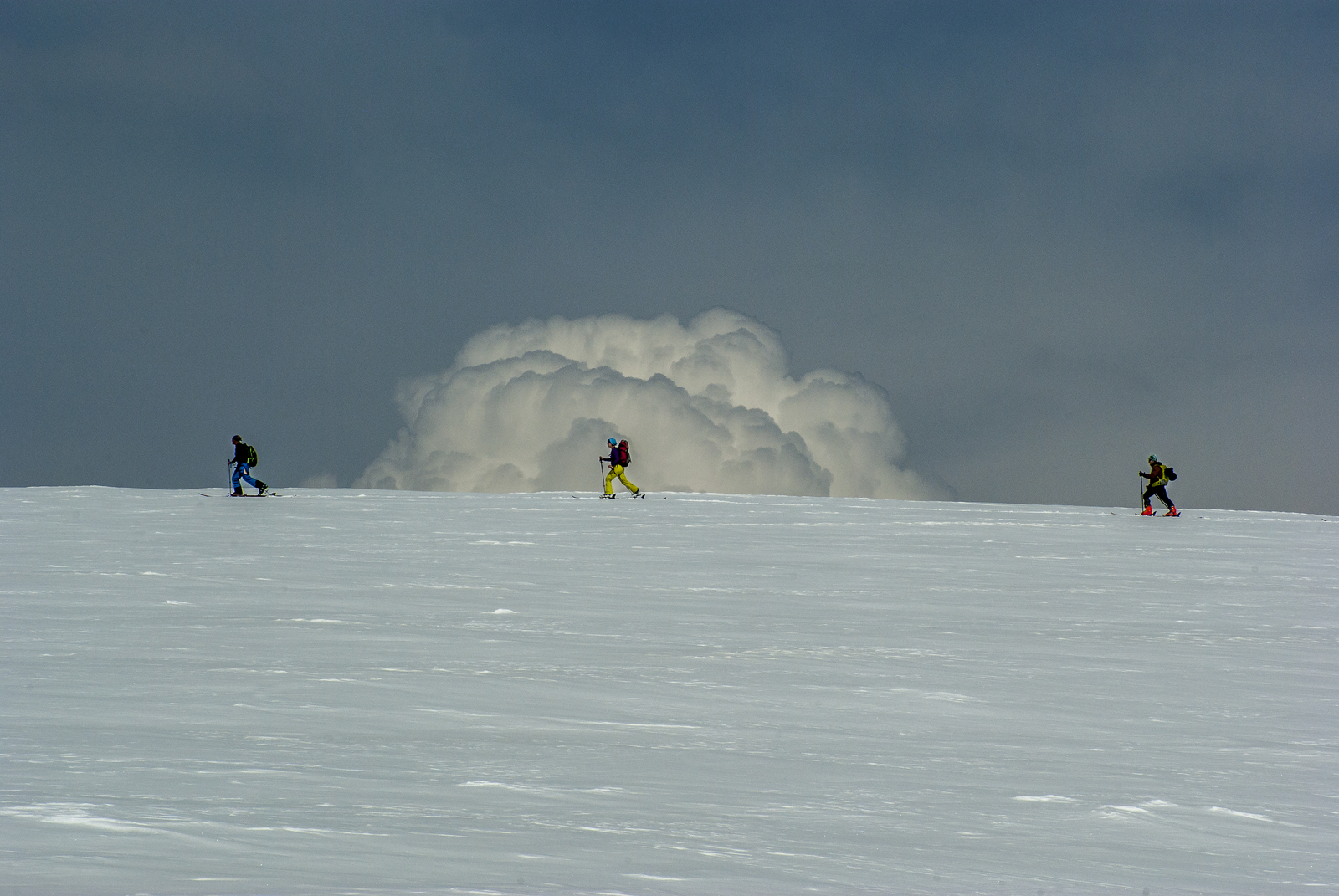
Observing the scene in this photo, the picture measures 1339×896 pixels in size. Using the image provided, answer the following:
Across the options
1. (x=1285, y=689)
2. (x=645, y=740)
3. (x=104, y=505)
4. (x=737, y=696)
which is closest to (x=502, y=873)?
(x=645, y=740)

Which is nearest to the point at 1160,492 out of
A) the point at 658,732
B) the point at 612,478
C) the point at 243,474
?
the point at 612,478

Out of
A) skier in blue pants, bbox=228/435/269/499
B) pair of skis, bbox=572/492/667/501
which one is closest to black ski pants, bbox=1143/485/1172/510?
pair of skis, bbox=572/492/667/501

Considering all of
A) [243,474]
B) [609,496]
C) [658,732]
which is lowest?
[658,732]

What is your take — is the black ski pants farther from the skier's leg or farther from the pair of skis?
the skier's leg

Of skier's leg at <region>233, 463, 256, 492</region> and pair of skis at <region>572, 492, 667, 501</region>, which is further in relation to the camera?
pair of skis at <region>572, 492, 667, 501</region>

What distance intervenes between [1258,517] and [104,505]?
34137 mm

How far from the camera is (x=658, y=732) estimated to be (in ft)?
26.0

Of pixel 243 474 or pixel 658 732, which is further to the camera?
pixel 243 474

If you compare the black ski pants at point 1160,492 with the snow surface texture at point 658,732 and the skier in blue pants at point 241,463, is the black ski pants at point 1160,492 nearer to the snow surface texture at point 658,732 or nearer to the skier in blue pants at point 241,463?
the snow surface texture at point 658,732

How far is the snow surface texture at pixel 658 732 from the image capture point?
541 centimetres

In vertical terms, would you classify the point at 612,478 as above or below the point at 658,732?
above

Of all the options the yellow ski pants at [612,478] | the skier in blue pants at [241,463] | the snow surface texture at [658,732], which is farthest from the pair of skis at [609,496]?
the snow surface texture at [658,732]

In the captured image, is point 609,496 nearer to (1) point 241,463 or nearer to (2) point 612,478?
(2) point 612,478

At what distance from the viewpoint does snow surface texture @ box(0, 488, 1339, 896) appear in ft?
17.7
